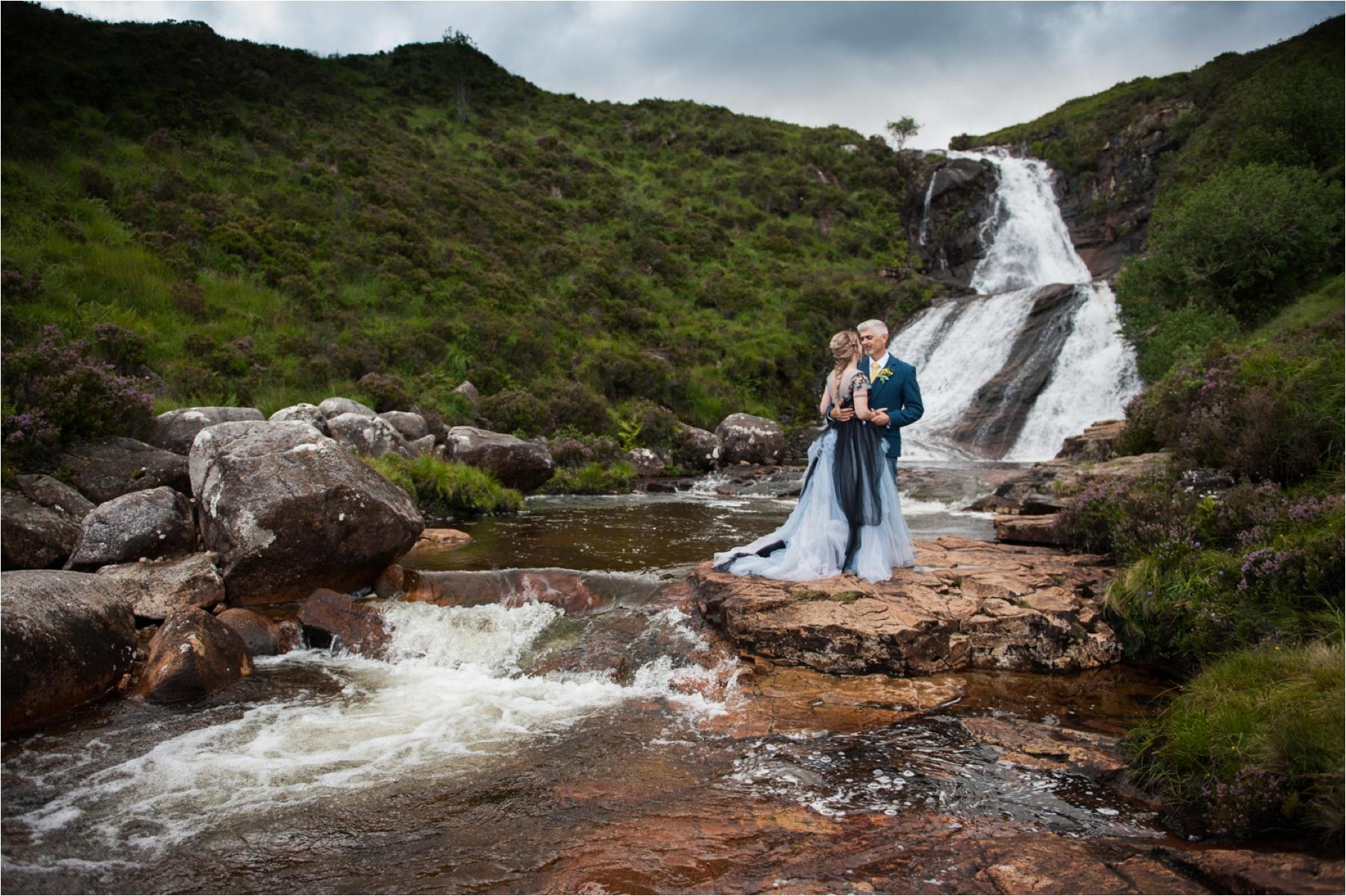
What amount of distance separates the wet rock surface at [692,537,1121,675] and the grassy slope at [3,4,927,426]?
46.9ft

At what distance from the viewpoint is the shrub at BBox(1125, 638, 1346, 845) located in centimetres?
322

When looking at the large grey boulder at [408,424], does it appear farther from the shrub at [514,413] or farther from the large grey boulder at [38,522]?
the large grey boulder at [38,522]

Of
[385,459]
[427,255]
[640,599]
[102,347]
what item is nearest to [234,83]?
[427,255]

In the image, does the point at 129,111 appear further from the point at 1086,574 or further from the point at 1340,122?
the point at 1340,122

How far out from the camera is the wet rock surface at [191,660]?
18.7 ft

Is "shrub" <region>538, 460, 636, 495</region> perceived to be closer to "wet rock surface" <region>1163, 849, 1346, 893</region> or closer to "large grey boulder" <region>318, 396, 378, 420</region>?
"large grey boulder" <region>318, 396, 378, 420</region>

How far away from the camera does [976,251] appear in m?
41.4

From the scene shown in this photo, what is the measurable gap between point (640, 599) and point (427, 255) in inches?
916

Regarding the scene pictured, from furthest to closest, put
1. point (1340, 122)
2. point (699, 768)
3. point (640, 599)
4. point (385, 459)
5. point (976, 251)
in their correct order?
point (976, 251)
point (1340, 122)
point (385, 459)
point (640, 599)
point (699, 768)

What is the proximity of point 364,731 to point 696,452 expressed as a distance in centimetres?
1623

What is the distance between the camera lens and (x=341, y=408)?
606 inches

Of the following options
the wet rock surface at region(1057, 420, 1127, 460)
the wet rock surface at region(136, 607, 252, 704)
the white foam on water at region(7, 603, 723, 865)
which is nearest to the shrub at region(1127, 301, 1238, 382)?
the wet rock surface at region(1057, 420, 1127, 460)

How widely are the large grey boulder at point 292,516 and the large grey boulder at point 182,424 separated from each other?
15.0ft

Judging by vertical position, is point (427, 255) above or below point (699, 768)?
above
